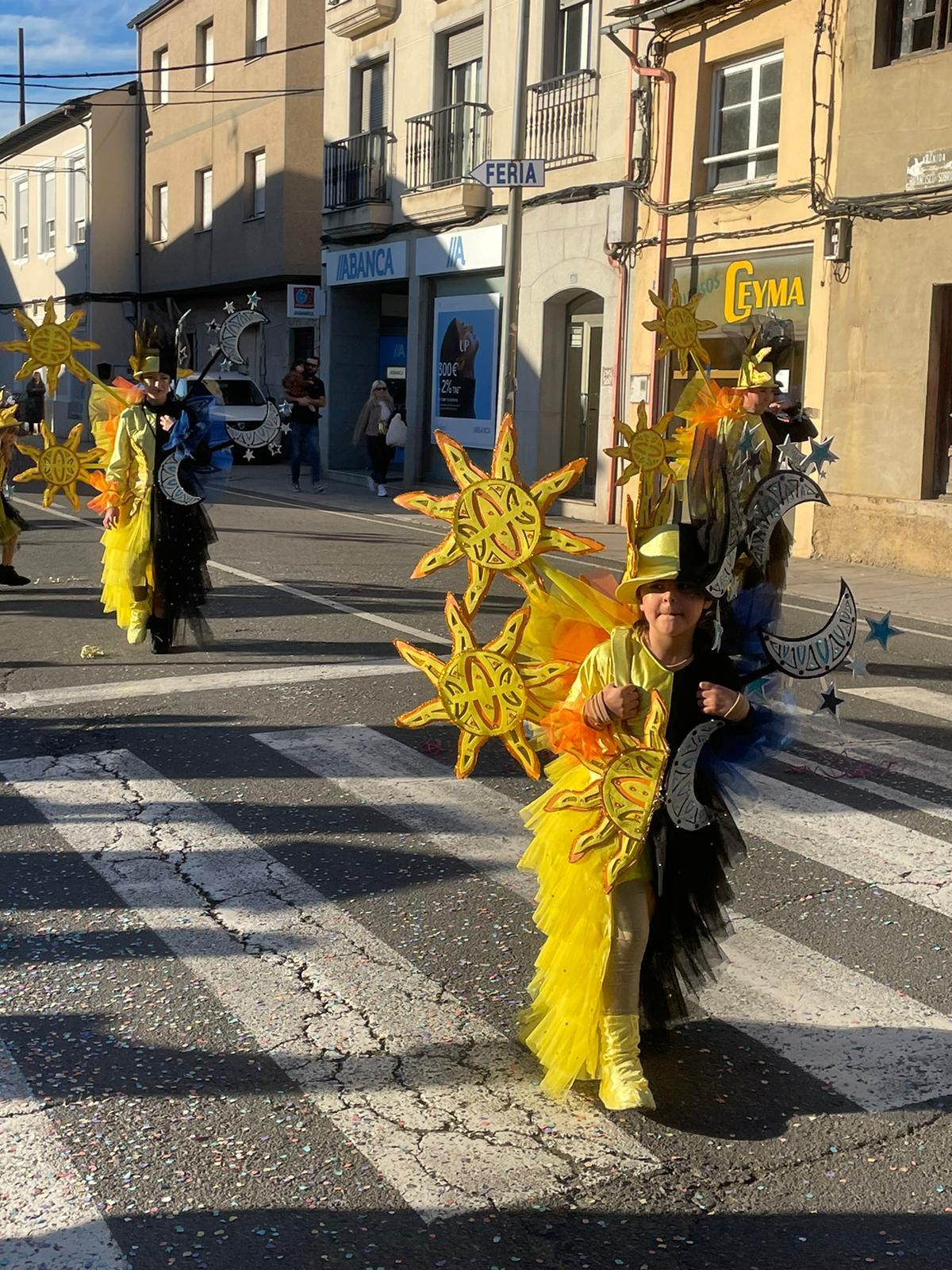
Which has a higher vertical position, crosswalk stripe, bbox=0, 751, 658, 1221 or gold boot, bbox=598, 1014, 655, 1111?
gold boot, bbox=598, 1014, 655, 1111

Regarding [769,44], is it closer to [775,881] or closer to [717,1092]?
[775,881]

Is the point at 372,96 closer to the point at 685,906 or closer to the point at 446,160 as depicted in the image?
the point at 446,160

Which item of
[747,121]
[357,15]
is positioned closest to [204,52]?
[357,15]

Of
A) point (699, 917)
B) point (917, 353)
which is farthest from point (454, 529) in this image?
point (917, 353)

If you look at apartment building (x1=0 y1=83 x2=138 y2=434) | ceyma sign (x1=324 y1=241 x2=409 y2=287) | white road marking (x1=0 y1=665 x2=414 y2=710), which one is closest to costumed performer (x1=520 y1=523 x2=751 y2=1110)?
white road marking (x1=0 y1=665 x2=414 y2=710)

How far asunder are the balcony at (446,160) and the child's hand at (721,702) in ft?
66.0

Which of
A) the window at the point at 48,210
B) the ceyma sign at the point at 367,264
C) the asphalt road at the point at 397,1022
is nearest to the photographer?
the asphalt road at the point at 397,1022

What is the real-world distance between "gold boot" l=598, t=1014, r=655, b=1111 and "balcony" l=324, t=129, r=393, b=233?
2340 cm

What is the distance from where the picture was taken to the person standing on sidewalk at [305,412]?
22.3m

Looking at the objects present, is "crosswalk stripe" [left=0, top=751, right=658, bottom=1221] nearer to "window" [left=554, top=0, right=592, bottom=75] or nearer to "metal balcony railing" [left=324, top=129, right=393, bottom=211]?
"window" [left=554, top=0, right=592, bottom=75]

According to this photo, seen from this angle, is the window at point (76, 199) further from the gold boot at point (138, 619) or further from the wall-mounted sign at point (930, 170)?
the gold boot at point (138, 619)

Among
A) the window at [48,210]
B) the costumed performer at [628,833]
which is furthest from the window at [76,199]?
the costumed performer at [628,833]

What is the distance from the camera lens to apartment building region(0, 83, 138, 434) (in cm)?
3994

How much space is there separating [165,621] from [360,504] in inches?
486
